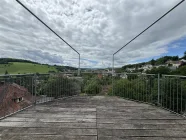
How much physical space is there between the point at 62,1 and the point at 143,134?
4.82m

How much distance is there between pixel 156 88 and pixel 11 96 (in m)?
3.97

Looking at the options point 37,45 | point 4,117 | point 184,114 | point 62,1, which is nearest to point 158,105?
point 184,114

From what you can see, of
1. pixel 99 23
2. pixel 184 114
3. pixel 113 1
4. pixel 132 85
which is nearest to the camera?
pixel 184 114

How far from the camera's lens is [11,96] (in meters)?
3.63

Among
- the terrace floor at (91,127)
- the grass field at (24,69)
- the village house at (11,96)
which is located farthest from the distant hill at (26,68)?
the terrace floor at (91,127)

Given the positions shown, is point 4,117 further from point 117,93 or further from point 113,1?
point 113,1

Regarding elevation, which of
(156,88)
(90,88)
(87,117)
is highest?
(156,88)

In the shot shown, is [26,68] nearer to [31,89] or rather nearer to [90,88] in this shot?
[31,89]

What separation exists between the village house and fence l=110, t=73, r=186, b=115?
124 inches

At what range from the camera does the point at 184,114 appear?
9.73ft

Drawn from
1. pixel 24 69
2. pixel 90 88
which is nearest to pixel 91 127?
pixel 90 88

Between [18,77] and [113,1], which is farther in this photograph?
[113,1]

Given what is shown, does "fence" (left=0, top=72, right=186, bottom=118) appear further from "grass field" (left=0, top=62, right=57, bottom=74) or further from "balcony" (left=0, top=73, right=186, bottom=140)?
"grass field" (left=0, top=62, right=57, bottom=74)

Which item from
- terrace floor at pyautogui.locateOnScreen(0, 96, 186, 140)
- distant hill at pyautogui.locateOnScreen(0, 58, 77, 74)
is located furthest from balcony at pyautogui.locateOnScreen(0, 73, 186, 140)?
distant hill at pyautogui.locateOnScreen(0, 58, 77, 74)
